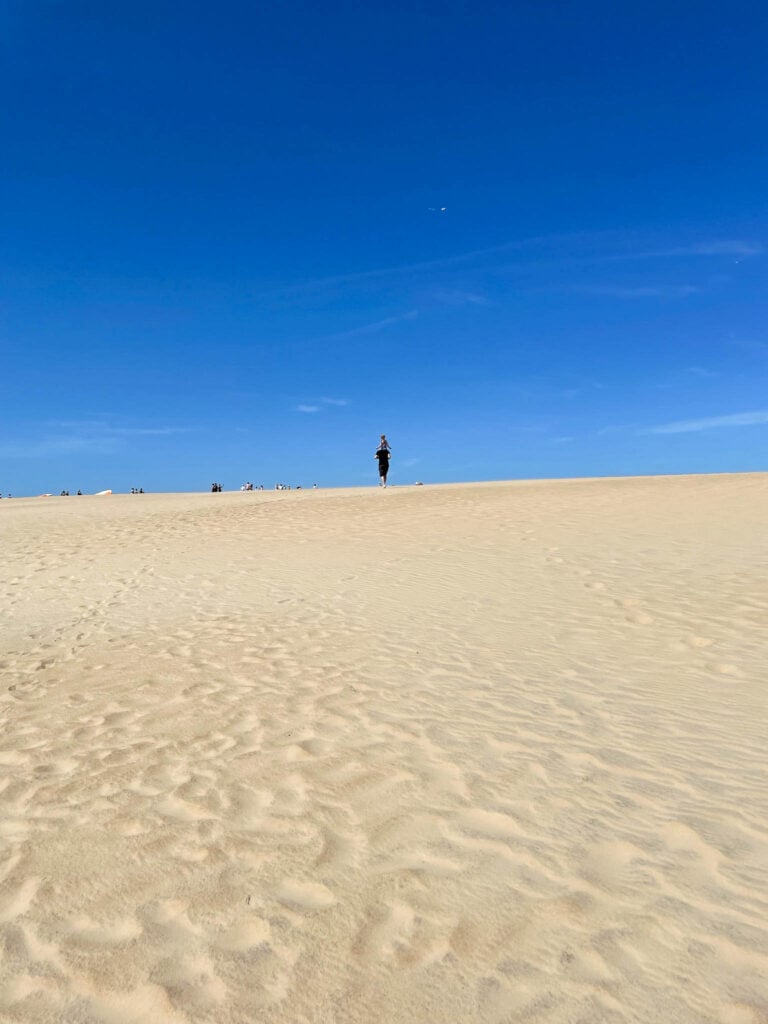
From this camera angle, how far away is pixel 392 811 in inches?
148

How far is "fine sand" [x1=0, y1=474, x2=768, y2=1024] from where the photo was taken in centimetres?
249

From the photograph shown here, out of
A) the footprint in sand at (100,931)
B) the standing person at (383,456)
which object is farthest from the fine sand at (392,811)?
the standing person at (383,456)

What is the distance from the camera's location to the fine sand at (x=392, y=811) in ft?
8.17

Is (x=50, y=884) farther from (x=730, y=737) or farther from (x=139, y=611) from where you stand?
(x=139, y=611)

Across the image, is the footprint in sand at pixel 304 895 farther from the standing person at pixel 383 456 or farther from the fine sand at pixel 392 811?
the standing person at pixel 383 456

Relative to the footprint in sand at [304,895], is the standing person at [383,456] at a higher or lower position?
higher

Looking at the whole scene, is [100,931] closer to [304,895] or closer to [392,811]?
[304,895]

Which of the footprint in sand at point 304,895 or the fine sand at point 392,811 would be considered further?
the footprint in sand at point 304,895

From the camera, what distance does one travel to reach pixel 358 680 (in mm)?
6289

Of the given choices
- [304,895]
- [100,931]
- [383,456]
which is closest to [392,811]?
[304,895]

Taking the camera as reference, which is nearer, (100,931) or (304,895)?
(100,931)

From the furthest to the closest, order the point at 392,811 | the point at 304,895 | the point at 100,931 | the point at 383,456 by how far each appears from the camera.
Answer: the point at 383,456 < the point at 392,811 < the point at 304,895 < the point at 100,931

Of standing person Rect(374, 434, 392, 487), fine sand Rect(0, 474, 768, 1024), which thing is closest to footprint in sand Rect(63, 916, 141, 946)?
fine sand Rect(0, 474, 768, 1024)

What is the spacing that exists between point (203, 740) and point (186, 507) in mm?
22460
